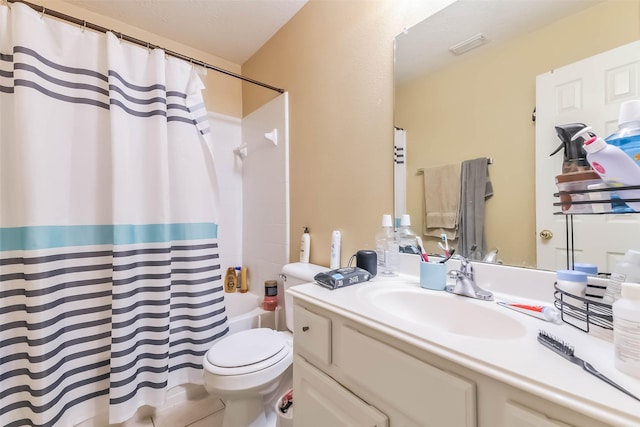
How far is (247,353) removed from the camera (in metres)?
1.15

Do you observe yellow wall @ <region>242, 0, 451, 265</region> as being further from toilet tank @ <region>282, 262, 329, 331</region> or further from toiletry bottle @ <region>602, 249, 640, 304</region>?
toiletry bottle @ <region>602, 249, 640, 304</region>

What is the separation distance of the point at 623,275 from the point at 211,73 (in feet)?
8.13

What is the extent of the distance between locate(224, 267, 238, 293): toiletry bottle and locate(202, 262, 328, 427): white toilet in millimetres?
793

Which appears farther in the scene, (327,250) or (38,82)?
(327,250)

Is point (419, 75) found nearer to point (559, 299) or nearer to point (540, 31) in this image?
point (540, 31)

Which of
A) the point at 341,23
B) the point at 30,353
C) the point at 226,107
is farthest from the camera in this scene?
the point at 226,107

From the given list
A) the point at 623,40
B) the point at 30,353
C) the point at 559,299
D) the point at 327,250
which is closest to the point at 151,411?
the point at 30,353

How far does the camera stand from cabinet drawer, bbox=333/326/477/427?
0.46m

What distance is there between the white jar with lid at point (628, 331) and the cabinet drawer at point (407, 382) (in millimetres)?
221

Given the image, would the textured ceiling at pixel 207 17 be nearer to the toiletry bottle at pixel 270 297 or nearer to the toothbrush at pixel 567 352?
the toiletry bottle at pixel 270 297

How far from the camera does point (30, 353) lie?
104 centimetres

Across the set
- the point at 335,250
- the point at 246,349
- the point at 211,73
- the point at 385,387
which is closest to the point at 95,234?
the point at 246,349

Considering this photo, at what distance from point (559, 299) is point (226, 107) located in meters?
Result: 2.30

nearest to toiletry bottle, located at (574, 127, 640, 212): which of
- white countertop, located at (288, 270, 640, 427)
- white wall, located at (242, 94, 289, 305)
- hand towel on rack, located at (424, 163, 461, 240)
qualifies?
white countertop, located at (288, 270, 640, 427)
